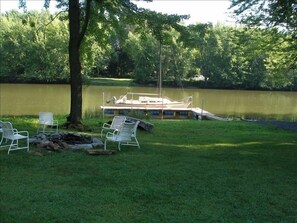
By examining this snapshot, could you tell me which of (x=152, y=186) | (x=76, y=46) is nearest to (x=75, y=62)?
(x=76, y=46)

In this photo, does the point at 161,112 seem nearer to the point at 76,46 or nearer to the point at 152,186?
the point at 76,46

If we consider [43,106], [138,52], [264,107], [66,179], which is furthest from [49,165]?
[138,52]

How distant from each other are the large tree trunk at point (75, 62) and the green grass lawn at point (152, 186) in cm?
369

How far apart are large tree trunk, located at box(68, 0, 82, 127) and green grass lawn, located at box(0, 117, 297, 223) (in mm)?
3693

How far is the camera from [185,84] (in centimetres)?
6738

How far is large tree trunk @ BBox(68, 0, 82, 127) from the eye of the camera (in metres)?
13.9

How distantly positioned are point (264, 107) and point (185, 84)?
2743 centimetres

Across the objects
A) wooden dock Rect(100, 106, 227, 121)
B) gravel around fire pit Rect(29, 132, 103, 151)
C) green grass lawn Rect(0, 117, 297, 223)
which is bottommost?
wooden dock Rect(100, 106, 227, 121)

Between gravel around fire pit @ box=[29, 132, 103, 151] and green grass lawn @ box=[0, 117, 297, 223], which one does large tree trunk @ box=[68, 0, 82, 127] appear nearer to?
gravel around fire pit @ box=[29, 132, 103, 151]

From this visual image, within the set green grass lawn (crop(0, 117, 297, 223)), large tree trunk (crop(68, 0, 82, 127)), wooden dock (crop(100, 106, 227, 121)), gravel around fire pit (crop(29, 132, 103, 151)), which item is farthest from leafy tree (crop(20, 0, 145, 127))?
wooden dock (crop(100, 106, 227, 121))

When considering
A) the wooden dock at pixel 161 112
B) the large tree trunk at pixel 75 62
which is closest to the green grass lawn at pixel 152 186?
the large tree trunk at pixel 75 62

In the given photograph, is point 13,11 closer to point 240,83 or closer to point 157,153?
point 240,83

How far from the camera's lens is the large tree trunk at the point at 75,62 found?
13.9 m

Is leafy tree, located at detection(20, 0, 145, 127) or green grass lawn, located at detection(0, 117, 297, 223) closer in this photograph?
green grass lawn, located at detection(0, 117, 297, 223)
